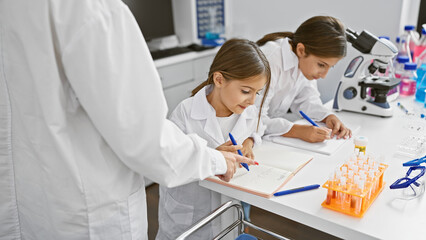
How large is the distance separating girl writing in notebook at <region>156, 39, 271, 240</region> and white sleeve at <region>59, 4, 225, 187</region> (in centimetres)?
50

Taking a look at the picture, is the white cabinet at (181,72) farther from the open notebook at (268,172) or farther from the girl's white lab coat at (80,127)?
the girl's white lab coat at (80,127)

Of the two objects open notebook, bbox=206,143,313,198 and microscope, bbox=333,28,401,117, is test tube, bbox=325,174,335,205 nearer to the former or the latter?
open notebook, bbox=206,143,313,198

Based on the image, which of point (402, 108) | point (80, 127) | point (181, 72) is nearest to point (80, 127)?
point (80, 127)

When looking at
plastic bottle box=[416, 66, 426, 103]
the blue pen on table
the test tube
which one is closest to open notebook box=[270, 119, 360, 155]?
the test tube

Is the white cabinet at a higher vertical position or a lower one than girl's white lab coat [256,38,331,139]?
lower

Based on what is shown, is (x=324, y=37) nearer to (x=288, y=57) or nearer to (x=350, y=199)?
(x=288, y=57)

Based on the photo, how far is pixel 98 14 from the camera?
26.9 inches

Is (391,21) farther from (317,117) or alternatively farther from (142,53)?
(142,53)

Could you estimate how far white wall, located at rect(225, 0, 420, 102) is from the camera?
2285mm

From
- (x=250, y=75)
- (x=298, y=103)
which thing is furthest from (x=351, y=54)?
(x=250, y=75)

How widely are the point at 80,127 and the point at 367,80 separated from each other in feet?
4.91

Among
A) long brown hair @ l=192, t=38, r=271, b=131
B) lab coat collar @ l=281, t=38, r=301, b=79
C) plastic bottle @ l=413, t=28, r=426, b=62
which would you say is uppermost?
long brown hair @ l=192, t=38, r=271, b=131

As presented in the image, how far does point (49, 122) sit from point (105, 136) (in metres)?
0.12

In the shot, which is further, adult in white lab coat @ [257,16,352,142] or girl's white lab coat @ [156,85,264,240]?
adult in white lab coat @ [257,16,352,142]
